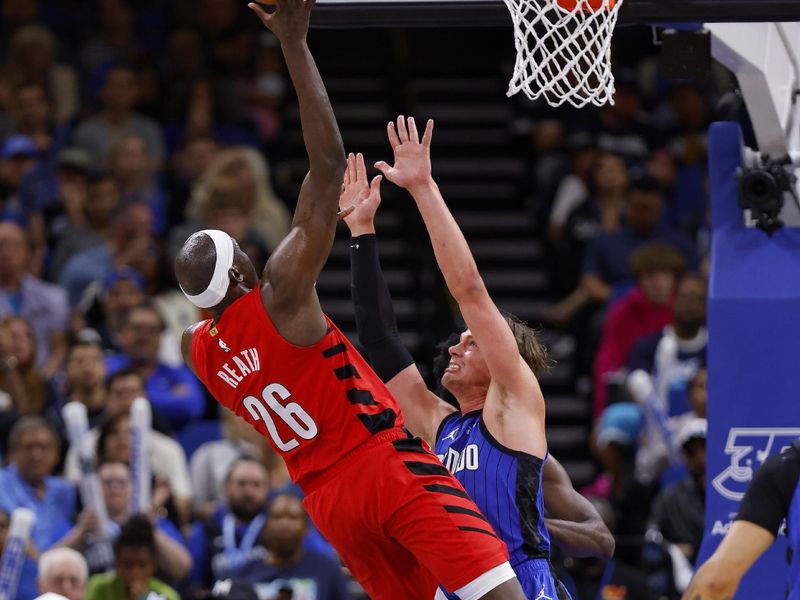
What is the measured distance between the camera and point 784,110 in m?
7.17

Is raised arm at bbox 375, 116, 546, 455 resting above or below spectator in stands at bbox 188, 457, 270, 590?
above

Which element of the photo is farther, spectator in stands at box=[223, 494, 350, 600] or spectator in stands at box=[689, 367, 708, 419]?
spectator in stands at box=[689, 367, 708, 419]

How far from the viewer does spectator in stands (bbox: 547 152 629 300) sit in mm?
12258

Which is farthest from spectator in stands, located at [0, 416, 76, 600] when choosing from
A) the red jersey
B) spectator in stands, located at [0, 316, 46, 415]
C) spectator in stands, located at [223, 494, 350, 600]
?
the red jersey

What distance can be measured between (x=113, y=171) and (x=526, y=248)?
3662 mm

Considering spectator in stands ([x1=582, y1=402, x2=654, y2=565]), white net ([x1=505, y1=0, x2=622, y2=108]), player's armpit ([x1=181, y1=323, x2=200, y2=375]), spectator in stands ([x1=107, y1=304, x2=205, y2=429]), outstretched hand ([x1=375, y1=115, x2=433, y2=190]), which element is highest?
white net ([x1=505, y1=0, x2=622, y2=108])

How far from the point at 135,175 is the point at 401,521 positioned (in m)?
7.09

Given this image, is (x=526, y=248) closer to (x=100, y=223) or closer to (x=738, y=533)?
(x=100, y=223)

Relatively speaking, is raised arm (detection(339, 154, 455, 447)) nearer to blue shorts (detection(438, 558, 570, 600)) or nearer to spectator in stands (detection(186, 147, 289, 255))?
blue shorts (detection(438, 558, 570, 600))

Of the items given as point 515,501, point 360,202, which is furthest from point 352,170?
point 515,501

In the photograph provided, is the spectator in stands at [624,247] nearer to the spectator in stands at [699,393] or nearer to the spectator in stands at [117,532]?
the spectator in stands at [699,393]

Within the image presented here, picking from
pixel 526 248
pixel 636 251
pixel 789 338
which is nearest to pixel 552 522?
pixel 789 338

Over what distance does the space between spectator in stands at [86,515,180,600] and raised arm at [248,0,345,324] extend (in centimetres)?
344

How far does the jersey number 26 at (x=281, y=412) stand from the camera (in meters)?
5.50
